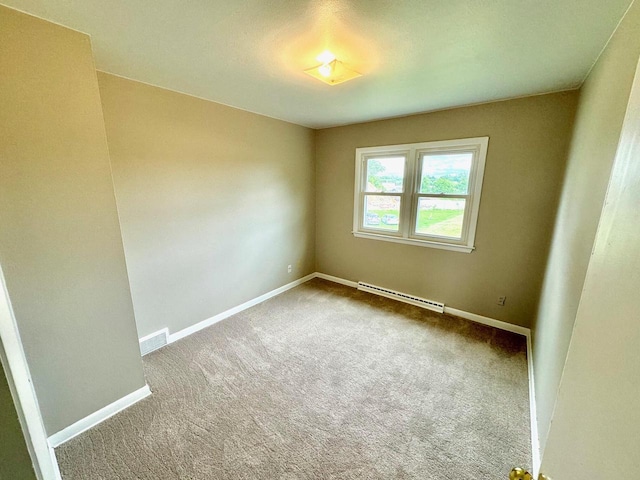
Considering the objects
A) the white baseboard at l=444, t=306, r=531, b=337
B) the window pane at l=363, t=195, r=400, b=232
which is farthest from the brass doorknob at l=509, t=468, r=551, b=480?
the window pane at l=363, t=195, r=400, b=232

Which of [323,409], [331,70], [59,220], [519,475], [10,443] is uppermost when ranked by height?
[331,70]

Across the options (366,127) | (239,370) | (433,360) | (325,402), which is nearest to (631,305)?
(325,402)

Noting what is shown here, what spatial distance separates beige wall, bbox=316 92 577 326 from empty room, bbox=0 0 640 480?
0.07 ft

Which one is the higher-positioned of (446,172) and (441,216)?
(446,172)

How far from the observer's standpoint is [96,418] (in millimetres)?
1679

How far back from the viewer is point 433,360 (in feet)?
7.55

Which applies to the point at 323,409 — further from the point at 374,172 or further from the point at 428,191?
the point at 374,172

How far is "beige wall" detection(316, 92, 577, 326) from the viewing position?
7.65ft

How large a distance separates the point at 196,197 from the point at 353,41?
197cm

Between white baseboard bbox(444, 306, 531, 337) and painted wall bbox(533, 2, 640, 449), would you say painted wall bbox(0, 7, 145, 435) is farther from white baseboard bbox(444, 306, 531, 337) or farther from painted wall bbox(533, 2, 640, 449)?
white baseboard bbox(444, 306, 531, 337)

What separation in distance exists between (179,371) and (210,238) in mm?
1295

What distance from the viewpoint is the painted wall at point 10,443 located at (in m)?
0.44

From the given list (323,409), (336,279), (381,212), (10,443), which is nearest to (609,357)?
(10,443)

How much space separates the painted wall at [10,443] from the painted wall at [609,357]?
1.03m
